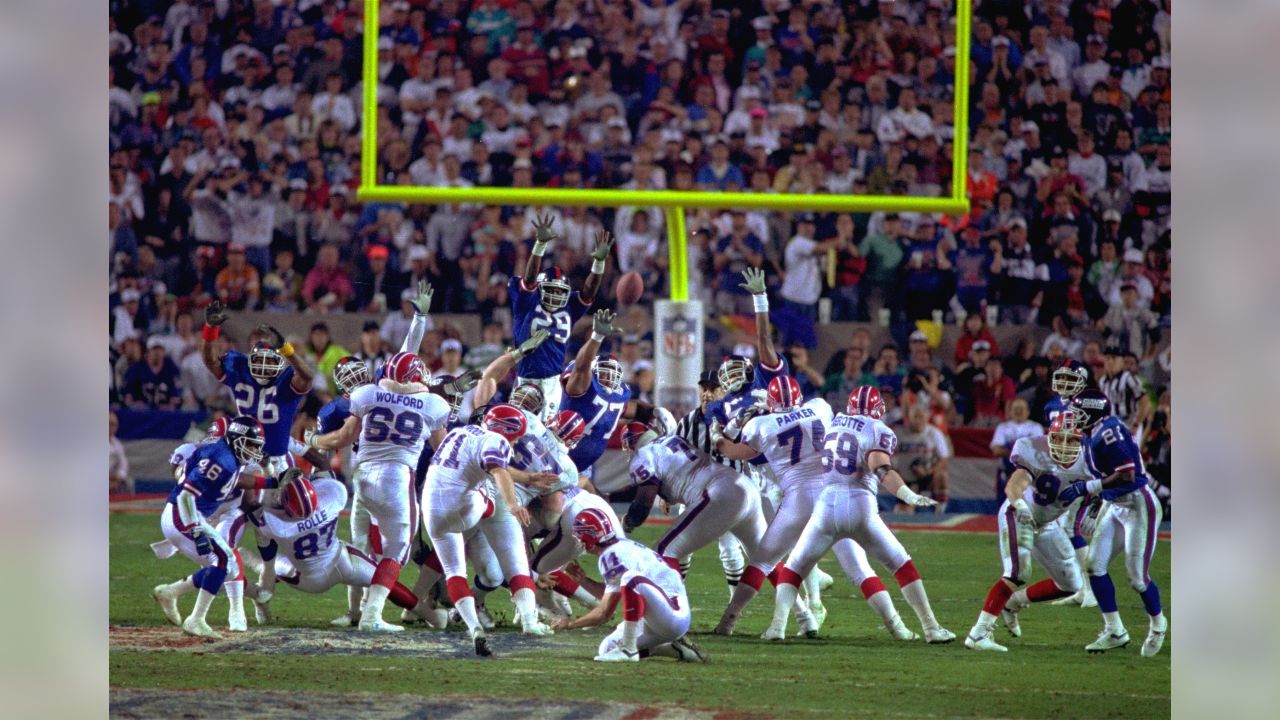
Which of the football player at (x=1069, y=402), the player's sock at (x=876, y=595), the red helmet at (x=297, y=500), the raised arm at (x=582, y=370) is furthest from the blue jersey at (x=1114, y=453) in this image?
the red helmet at (x=297, y=500)

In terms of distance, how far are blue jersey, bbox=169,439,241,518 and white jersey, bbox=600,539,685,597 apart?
2104mm

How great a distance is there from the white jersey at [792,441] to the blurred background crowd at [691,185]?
491 centimetres

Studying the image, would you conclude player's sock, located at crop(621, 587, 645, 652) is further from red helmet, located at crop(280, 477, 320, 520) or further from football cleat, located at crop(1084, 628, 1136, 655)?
football cleat, located at crop(1084, 628, 1136, 655)

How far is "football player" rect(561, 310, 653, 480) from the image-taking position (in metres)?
9.19

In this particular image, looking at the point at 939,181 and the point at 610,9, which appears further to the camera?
the point at 610,9

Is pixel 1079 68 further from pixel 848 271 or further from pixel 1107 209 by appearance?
pixel 848 271

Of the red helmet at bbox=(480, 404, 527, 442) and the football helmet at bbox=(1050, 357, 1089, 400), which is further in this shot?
A: the football helmet at bbox=(1050, 357, 1089, 400)

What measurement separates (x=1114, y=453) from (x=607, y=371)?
2.85 meters

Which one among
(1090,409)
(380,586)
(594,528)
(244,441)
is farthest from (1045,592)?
(244,441)

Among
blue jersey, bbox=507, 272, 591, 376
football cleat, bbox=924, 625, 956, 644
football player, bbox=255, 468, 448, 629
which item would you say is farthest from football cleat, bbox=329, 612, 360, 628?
football cleat, bbox=924, 625, 956, 644
